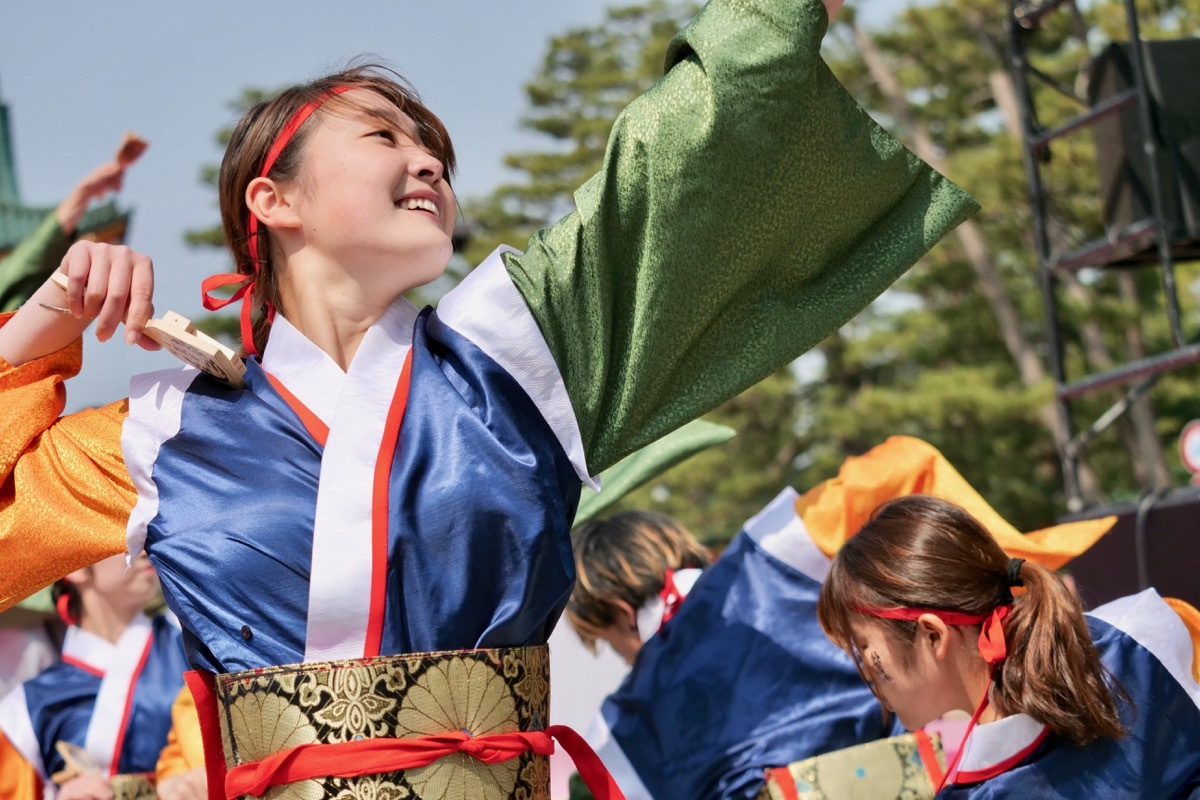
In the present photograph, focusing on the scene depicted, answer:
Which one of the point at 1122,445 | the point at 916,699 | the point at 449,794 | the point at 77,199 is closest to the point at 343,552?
the point at 449,794

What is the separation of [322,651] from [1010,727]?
39.0 inches

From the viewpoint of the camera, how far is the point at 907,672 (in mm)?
2012

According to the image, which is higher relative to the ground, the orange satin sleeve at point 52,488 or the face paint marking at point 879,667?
the orange satin sleeve at point 52,488

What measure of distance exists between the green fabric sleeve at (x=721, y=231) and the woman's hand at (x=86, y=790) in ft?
6.60

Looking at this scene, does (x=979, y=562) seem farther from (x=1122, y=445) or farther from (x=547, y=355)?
(x=1122, y=445)

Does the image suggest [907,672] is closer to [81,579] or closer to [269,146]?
[269,146]

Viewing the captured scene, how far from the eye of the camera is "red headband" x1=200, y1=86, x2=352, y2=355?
1.77 meters

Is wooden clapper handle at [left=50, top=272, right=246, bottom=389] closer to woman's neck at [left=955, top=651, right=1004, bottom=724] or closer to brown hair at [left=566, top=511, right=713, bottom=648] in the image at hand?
woman's neck at [left=955, top=651, right=1004, bottom=724]

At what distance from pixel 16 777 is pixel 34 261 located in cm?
143

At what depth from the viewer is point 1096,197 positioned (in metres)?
11.1

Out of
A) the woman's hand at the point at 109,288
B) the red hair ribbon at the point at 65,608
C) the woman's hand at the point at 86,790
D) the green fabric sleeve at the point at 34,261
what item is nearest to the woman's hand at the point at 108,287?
the woman's hand at the point at 109,288

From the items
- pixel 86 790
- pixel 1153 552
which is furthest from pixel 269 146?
pixel 1153 552

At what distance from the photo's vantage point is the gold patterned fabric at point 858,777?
2512 mm

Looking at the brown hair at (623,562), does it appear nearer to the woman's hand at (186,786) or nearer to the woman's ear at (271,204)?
the woman's hand at (186,786)
